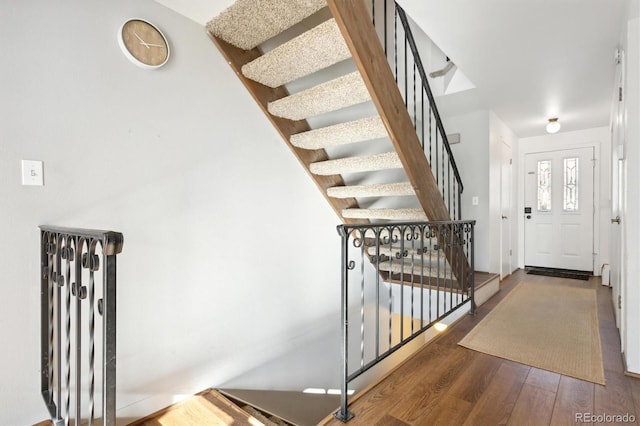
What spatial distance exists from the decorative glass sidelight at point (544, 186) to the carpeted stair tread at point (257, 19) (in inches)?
194

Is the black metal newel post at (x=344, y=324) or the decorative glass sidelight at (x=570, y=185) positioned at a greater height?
the decorative glass sidelight at (x=570, y=185)

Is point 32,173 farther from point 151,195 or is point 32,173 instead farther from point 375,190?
point 375,190

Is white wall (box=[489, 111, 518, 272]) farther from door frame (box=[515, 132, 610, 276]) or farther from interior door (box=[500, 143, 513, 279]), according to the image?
door frame (box=[515, 132, 610, 276])

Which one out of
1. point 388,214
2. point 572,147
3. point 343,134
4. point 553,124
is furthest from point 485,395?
point 572,147

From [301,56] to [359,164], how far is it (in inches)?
31.4

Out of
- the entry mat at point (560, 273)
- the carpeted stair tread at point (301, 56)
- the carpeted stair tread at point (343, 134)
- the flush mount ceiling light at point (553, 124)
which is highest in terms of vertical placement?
the flush mount ceiling light at point (553, 124)

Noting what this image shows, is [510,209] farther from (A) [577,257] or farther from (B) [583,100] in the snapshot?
(B) [583,100]

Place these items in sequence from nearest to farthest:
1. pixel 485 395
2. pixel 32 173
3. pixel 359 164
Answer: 1. pixel 32 173
2. pixel 485 395
3. pixel 359 164

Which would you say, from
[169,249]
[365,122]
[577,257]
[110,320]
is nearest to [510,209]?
[577,257]

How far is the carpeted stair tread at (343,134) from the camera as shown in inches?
72.9

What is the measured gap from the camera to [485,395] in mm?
1580

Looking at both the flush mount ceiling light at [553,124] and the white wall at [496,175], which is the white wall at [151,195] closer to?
the white wall at [496,175]

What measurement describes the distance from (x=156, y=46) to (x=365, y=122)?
1.22 meters

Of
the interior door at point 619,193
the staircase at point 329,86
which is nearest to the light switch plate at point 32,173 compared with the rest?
the staircase at point 329,86
